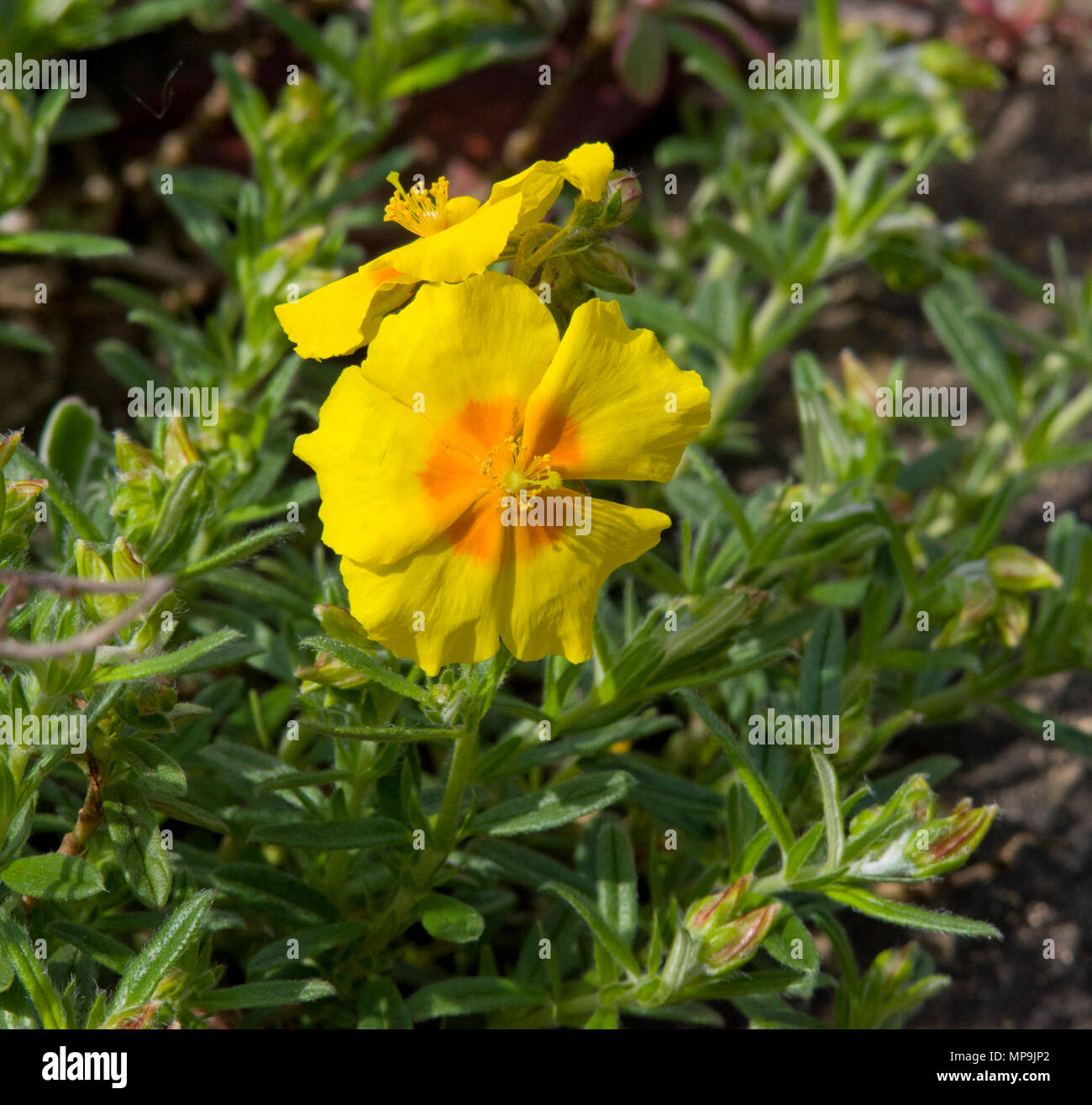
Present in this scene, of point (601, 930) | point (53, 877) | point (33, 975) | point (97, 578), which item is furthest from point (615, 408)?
point (33, 975)

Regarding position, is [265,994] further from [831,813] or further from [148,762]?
[831,813]

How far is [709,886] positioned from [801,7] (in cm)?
373

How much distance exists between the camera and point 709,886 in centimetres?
267

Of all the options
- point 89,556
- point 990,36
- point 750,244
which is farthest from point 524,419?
point 990,36

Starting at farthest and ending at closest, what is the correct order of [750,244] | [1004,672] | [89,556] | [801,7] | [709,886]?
[801,7], [750,244], [1004,672], [709,886], [89,556]

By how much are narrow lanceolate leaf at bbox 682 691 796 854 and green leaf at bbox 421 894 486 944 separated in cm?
57

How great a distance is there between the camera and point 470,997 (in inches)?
97.7

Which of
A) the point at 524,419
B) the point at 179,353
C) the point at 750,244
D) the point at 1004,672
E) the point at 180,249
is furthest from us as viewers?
the point at 180,249

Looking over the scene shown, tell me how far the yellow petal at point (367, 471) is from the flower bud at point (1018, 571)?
5.09ft

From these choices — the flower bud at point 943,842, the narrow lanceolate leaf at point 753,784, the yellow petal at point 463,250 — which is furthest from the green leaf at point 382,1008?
the yellow petal at point 463,250

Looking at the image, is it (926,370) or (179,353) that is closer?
(179,353)

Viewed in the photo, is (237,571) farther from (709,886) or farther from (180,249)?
(180,249)

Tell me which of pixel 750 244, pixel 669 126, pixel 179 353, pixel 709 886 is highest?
pixel 669 126

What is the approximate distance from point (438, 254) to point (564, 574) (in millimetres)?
531
